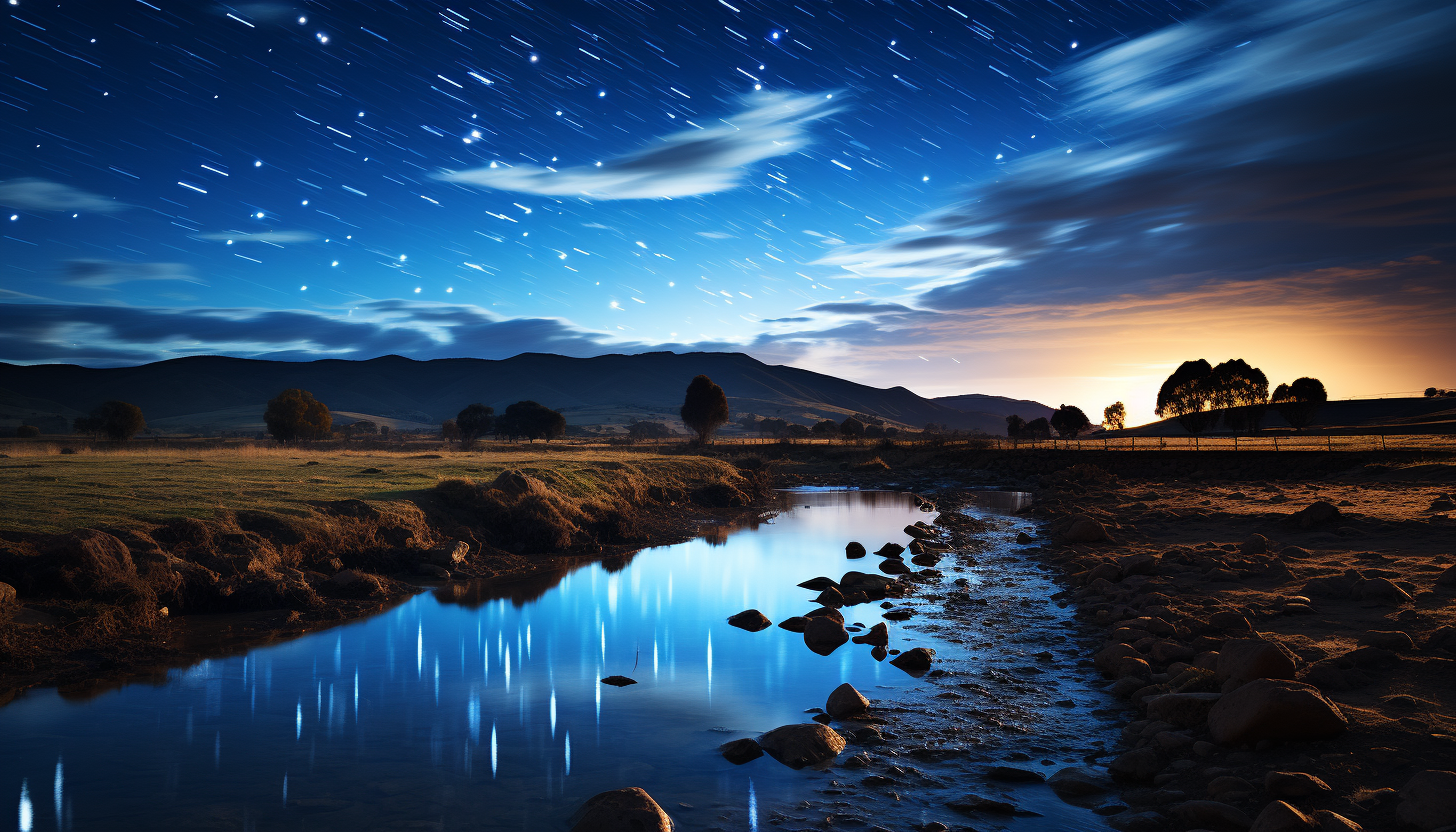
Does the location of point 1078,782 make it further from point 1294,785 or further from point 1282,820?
point 1282,820

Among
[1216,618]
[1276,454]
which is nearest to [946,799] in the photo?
[1216,618]

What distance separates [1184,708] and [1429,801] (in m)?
3.46

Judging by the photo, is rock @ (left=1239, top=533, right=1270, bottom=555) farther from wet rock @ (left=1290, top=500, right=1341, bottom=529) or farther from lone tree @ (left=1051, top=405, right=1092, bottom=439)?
lone tree @ (left=1051, top=405, right=1092, bottom=439)

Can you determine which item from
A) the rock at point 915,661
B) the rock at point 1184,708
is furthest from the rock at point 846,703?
the rock at point 1184,708

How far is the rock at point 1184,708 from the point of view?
33.8 feet

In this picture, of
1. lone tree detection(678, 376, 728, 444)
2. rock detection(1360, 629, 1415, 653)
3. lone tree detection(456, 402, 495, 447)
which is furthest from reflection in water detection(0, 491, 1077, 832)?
lone tree detection(456, 402, 495, 447)

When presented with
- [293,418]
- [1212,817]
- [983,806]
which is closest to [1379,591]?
[1212,817]

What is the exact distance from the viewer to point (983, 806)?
925 cm

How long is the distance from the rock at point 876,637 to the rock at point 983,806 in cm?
762

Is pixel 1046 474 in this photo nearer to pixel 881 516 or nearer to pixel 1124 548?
pixel 881 516

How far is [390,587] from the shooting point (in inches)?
902

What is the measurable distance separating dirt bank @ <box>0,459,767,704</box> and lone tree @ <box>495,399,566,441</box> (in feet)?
281

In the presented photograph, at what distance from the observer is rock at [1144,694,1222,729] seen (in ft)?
33.8

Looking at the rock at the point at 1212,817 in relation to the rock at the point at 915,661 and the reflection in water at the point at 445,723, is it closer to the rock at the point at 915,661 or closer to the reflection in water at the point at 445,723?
the reflection in water at the point at 445,723
